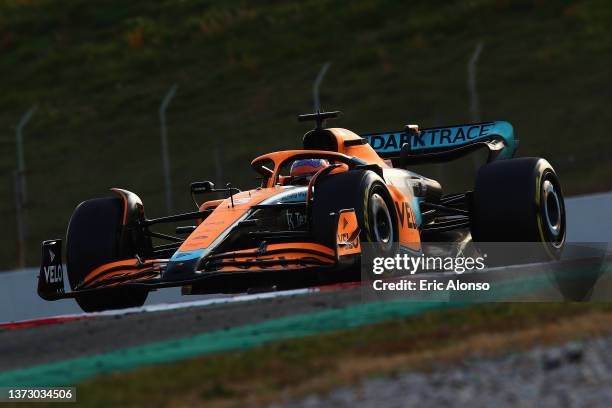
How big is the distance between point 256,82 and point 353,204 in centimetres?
2029

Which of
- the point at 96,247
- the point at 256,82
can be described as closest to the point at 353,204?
the point at 96,247

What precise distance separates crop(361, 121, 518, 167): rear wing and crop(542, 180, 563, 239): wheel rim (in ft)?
4.69

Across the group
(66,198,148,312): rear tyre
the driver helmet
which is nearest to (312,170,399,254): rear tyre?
the driver helmet

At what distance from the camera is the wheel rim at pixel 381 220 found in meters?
10.1

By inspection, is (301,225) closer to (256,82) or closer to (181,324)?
(181,324)

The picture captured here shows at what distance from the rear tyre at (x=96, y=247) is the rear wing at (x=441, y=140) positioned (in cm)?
272

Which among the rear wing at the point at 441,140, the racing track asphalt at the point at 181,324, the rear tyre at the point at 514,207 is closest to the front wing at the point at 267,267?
the racing track asphalt at the point at 181,324

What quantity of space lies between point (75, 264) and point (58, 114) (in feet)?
67.9

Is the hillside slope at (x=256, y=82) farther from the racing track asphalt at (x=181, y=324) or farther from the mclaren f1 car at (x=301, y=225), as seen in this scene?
the racing track asphalt at (x=181, y=324)

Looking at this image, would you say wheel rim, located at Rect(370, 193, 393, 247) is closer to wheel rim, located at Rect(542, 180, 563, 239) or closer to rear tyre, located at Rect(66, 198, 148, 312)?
wheel rim, located at Rect(542, 180, 563, 239)

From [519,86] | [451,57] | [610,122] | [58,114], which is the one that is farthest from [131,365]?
[58,114]

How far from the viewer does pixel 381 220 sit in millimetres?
10258

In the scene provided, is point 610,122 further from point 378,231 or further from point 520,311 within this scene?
point 520,311

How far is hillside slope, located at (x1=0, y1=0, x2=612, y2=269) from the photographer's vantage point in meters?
23.5
